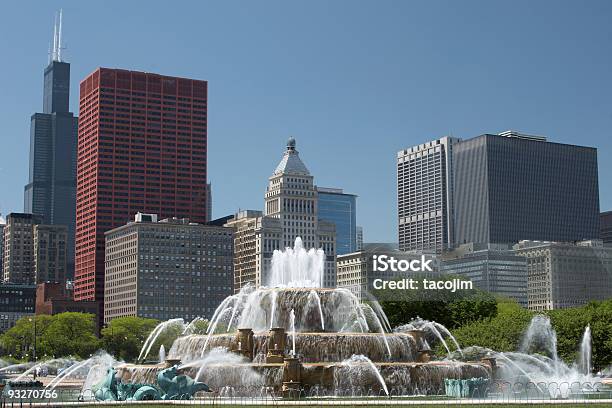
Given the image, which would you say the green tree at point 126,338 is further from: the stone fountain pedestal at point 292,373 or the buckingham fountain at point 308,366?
the stone fountain pedestal at point 292,373

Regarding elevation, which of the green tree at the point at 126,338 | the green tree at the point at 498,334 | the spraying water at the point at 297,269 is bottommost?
the green tree at the point at 126,338

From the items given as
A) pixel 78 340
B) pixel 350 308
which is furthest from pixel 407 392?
pixel 78 340

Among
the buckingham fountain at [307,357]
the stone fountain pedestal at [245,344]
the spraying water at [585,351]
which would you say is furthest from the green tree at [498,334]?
the stone fountain pedestal at [245,344]

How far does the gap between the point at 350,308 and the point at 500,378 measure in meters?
9.34

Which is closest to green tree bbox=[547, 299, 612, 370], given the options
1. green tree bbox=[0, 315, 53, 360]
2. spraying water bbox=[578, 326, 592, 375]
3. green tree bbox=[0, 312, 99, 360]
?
spraying water bbox=[578, 326, 592, 375]

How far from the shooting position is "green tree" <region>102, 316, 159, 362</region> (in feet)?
535

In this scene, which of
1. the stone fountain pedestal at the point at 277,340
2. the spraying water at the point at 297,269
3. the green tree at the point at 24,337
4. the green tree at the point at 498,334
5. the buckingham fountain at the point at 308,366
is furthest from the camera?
the green tree at the point at 24,337

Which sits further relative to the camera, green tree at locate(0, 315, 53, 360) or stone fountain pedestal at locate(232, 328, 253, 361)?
green tree at locate(0, 315, 53, 360)

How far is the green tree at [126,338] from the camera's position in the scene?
163 m

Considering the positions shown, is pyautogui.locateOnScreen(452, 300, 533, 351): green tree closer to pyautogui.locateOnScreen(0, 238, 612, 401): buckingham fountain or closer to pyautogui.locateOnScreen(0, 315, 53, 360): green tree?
pyautogui.locateOnScreen(0, 238, 612, 401): buckingham fountain

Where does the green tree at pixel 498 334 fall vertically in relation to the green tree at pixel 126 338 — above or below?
above

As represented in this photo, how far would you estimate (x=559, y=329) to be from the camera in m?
81.9

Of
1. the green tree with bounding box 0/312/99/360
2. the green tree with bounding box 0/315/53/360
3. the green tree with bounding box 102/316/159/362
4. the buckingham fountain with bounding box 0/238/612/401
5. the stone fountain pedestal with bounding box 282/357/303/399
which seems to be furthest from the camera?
the green tree with bounding box 0/315/53/360

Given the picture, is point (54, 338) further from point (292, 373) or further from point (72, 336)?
point (292, 373)
